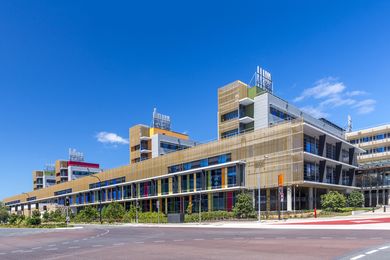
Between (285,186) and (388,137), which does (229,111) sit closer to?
(285,186)

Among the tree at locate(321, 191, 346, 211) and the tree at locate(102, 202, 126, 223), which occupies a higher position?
the tree at locate(321, 191, 346, 211)

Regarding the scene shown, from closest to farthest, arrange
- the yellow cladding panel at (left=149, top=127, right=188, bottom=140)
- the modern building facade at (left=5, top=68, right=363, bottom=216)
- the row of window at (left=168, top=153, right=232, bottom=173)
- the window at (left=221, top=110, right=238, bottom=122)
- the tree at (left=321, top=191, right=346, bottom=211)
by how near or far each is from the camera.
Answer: the tree at (left=321, top=191, right=346, bottom=211)
the modern building facade at (left=5, top=68, right=363, bottom=216)
the row of window at (left=168, top=153, right=232, bottom=173)
the window at (left=221, top=110, right=238, bottom=122)
the yellow cladding panel at (left=149, top=127, right=188, bottom=140)

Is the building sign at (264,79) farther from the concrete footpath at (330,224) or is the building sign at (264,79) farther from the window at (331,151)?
the concrete footpath at (330,224)

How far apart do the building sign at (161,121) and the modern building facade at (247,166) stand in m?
16.3

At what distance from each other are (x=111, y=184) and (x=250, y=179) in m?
51.2

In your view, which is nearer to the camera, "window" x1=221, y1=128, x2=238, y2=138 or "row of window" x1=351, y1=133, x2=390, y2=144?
"window" x1=221, y1=128, x2=238, y2=138

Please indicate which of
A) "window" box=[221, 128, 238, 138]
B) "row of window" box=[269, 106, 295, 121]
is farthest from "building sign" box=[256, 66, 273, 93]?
"window" box=[221, 128, 238, 138]

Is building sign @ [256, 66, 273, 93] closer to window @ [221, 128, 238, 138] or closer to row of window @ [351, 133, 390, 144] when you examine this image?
window @ [221, 128, 238, 138]

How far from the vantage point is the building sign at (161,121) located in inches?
3964

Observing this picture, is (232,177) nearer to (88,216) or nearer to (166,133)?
(88,216)

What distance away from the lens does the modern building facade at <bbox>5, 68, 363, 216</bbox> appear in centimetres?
5416

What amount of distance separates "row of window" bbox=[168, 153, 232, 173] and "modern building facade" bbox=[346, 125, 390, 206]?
32444 mm

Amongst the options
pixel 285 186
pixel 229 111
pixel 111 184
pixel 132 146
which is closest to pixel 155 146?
pixel 132 146

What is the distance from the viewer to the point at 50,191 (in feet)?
420
